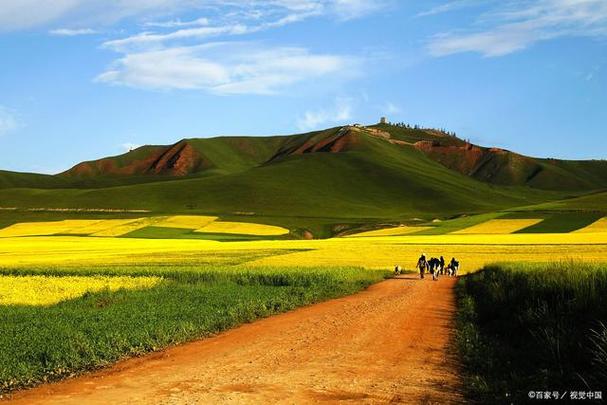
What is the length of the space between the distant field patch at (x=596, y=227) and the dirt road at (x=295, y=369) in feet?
246

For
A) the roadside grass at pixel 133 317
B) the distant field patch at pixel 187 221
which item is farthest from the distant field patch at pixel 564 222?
the roadside grass at pixel 133 317

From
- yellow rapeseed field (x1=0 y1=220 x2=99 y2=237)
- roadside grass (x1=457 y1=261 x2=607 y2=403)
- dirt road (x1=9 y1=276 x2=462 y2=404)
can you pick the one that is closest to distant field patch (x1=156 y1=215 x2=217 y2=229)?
yellow rapeseed field (x1=0 y1=220 x2=99 y2=237)

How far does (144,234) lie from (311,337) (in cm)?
8833

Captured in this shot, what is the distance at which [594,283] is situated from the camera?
1670 cm

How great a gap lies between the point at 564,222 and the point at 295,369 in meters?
97.9

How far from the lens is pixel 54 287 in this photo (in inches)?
1264

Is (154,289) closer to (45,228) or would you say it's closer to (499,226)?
(499,226)

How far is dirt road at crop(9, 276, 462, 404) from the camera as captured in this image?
11266 millimetres

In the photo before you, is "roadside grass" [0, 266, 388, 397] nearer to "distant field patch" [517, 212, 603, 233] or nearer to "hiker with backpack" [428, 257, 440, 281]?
"hiker with backpack" [428, 257, 440, 281]

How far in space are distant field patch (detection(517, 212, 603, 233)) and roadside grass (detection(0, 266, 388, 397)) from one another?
64.7 meters

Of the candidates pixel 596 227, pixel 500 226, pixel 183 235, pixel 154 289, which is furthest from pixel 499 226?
pixel 154 289

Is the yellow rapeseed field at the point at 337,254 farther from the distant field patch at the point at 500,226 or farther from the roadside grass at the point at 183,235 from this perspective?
the roadside grass at the point at 183,235

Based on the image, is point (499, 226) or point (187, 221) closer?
point (499, 226)

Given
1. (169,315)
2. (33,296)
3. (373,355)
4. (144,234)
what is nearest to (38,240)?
(144,234)
